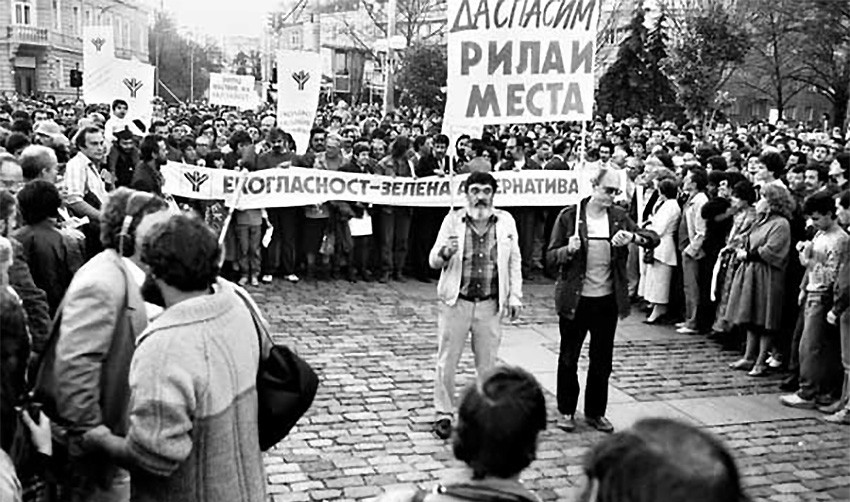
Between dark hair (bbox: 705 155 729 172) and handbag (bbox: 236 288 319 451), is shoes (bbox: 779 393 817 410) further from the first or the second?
handbag (bbox: 236 288 319 451)

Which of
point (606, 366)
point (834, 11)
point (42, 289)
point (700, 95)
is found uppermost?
point (834, 11)

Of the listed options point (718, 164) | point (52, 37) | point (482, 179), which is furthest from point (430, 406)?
point (52, 37)

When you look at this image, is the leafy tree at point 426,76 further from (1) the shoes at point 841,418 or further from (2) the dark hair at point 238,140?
(1) the shoes at point 841,418

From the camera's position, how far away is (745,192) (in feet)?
32.0

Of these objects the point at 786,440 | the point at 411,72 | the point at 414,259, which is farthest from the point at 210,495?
the point at 411,72

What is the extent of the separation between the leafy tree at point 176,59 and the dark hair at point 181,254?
62315 millimetres

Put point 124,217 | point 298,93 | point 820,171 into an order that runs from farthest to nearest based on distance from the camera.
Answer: point 298,93 < point 820,171 < point 124,217

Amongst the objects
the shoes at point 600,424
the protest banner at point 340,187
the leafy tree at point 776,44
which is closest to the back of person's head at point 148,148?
the protest banner at point 340,187

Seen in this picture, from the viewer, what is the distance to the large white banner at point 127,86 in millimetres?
14922

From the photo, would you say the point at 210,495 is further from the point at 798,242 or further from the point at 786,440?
the point at 798,242

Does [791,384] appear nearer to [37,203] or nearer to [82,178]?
[37,203]

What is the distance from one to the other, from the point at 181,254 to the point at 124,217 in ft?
2.98

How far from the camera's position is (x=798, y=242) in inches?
359

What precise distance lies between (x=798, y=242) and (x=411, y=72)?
1097 inches
